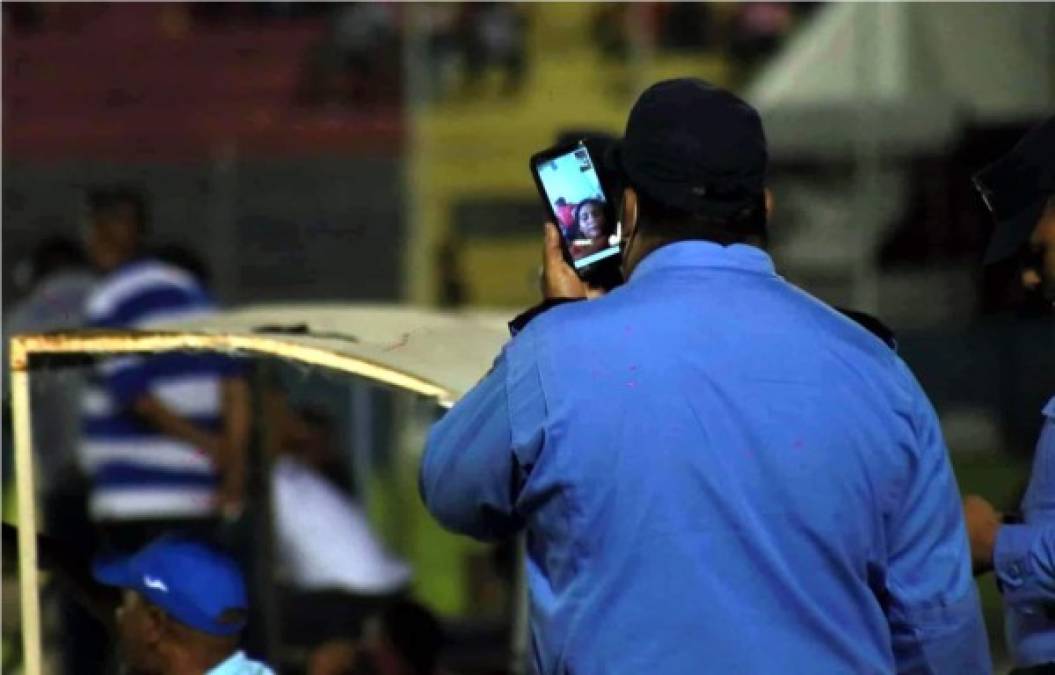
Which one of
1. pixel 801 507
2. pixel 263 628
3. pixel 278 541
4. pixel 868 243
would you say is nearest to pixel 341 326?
pixel 263 628

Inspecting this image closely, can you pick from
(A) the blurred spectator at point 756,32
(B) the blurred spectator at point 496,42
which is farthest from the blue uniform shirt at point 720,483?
(A) the blurred spectator at point 756,32

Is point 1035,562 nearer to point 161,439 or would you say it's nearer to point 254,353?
point 254,353

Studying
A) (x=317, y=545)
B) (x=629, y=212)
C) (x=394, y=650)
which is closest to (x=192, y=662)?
(x=394, y=650)

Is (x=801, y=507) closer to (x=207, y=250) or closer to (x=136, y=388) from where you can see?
(x=136, y=388)

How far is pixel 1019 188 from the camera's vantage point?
3.13 metres

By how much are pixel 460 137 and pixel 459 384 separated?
8.70m

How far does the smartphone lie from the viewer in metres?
2.89

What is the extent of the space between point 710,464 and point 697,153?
0.39 m

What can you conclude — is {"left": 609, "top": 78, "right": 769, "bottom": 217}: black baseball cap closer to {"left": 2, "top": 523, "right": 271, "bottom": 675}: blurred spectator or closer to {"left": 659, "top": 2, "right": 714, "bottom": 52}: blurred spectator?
{"left": 2, "top": 523, "right": 271, "bottom": 675}: blurred spectator

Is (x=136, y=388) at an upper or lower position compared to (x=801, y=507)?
lower

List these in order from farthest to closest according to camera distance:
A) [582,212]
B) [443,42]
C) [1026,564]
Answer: [443,42] → [1026,564] → [582,212]

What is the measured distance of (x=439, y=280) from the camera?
38.5 ft

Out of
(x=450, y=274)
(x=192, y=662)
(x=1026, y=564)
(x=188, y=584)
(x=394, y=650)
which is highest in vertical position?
(x=1026, y=564)

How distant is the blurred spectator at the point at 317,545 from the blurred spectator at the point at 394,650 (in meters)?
0.40
